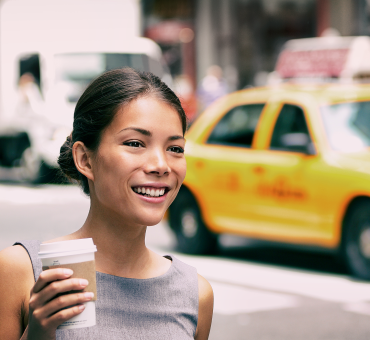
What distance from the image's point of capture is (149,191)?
199 centimetres

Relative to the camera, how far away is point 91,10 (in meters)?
18.2

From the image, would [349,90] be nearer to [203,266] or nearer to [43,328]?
[203,266]

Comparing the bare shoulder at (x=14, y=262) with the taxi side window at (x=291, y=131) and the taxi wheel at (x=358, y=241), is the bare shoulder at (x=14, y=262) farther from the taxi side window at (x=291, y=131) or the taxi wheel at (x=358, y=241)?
the taxi side window at (x=291, y=131)

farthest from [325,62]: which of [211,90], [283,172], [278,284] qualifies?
[211,90]

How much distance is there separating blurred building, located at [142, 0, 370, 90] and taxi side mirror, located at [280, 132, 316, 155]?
1379 cm

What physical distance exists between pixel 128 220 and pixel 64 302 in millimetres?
447

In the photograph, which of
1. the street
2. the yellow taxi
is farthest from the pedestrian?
the yellow taxi

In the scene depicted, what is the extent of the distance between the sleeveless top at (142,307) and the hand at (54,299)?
0.18m

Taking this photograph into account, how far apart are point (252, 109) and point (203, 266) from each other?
1687 millimetres

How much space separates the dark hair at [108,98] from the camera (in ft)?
6.64

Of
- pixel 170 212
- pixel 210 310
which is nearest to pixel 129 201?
pixel 210 310

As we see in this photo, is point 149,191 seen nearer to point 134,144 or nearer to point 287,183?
point 134,144

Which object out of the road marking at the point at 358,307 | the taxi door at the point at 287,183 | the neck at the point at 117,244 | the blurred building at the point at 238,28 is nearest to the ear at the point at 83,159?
the neck at the point at 117,244

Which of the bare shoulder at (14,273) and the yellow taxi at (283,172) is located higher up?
the bare shoulder at (14,273)
